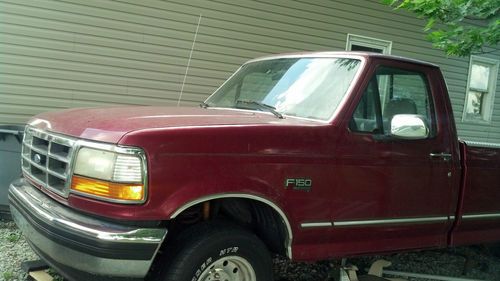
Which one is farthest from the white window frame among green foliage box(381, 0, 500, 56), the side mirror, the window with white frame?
the side mirror

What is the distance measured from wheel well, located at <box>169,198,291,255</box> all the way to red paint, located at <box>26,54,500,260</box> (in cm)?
9

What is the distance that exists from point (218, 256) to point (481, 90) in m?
10.1

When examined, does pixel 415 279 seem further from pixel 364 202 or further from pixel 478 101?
pixel 478 101

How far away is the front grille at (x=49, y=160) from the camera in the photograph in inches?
113

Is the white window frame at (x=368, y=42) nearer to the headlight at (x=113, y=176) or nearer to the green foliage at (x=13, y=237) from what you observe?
the green foliage at (x=13, y=237)

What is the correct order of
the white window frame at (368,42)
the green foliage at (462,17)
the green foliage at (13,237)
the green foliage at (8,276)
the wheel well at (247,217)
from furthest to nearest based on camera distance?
the white window frame at (368,42) → the green foliage at (462,17) → the green foliage at (13,237) → the green foliage at (8,276) → the wheel well at (247,217)

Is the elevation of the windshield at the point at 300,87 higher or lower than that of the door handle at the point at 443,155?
higher

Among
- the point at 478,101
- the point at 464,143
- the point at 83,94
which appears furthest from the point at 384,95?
the point at 478,101

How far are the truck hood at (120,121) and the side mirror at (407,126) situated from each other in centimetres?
72

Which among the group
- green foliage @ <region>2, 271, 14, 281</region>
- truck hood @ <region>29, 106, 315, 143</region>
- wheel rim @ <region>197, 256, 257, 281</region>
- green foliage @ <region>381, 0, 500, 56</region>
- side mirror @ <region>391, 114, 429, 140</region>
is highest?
green foliage @ <region>381, 0, 500, 56</region>

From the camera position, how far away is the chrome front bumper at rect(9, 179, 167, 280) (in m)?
2.60

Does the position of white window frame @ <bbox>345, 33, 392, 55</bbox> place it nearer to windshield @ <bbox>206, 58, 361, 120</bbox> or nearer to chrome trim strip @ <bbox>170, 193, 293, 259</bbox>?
windshield @ <bbox>206, 58, 361, 120</bbox>

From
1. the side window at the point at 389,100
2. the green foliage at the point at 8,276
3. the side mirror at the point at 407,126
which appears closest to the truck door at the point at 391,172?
the side window at the point at 389,100

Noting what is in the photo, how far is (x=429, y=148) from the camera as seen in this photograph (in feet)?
12.6
